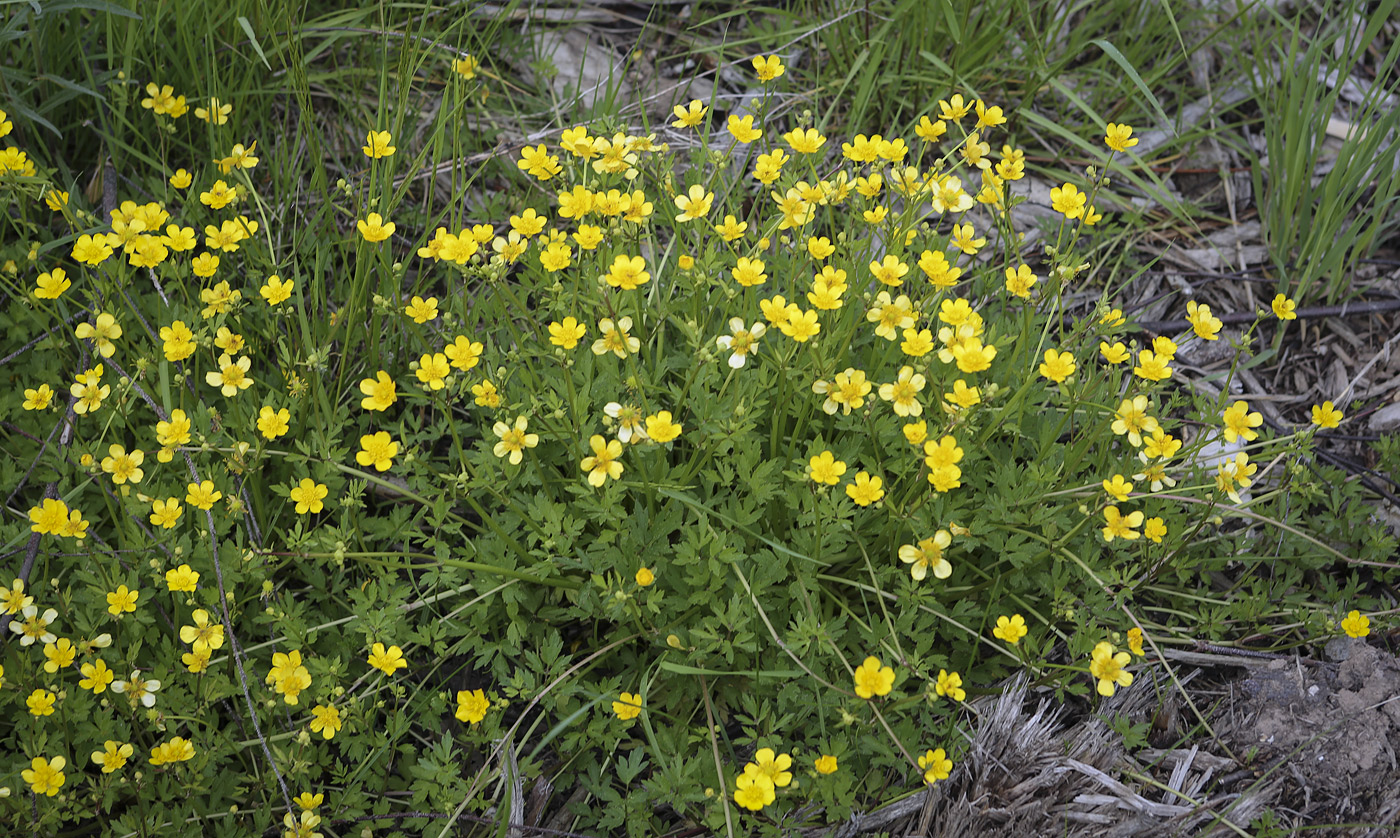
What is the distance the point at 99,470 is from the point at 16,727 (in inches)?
28.4

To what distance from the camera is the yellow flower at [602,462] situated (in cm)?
240

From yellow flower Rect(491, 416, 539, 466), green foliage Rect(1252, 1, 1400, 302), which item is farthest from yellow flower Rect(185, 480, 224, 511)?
green foliage Rect(1252, 1, 1400, 302)

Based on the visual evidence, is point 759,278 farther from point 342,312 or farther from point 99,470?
point 99,470

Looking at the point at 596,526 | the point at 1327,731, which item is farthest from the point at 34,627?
the point at 1327,731

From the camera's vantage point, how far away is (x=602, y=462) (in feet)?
8.04

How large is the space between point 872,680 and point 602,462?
848 millimetres

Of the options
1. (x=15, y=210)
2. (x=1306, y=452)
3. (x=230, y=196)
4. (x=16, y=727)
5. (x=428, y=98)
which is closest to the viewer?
(x=16, y=727)

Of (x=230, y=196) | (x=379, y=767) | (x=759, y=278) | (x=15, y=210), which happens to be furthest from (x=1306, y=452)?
(x=15, y=210)

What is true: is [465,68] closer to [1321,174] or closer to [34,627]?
[34,627]

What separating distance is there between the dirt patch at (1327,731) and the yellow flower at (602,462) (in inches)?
71.3

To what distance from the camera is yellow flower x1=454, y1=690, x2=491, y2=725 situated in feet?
7.93

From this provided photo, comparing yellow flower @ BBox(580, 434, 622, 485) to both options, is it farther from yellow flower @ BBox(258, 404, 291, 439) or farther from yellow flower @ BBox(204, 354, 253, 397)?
yellow flower @ BBox(204, 354, 253, 397)

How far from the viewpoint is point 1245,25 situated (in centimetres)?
439

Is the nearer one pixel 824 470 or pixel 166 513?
pixel 824 470
